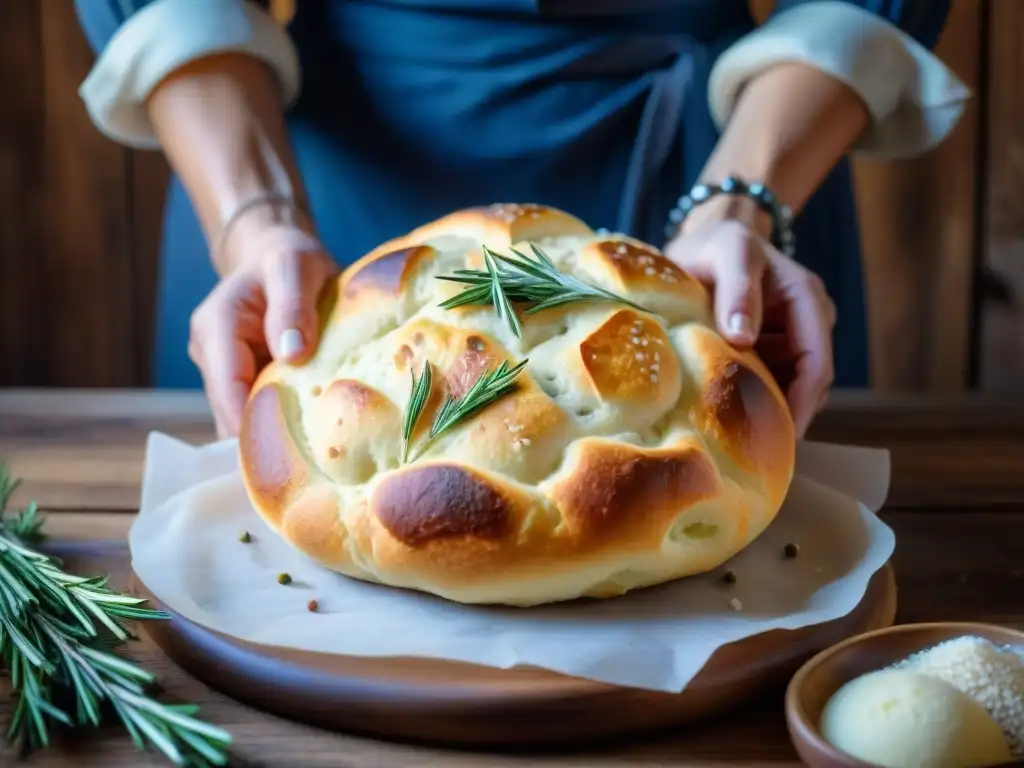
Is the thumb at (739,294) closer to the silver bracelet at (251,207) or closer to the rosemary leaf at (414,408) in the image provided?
the rosemary leaf at (414,408)

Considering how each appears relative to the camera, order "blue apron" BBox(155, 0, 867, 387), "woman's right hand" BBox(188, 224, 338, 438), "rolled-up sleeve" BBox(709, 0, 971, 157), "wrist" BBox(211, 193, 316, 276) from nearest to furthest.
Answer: "woman's right hand" BBox(188, 224, 338, 438) < "wrist" BBox(211, 193, 316, 276) < "rolled-up sleeve" BBox(709, 0, 971, 157) < "blue apron" BBox(155, 0, 867, 387)

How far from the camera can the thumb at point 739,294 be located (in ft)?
3.55

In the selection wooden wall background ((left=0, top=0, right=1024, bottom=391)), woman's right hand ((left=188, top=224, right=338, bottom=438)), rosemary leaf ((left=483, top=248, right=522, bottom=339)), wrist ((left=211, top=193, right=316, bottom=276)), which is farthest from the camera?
wooden wall background ((left=0, top=0, right=1024, bottom=391))

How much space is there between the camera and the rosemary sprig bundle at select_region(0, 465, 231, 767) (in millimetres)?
768

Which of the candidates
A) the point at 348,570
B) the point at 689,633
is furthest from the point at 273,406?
the point at 689,633

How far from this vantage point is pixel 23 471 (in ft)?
4.60

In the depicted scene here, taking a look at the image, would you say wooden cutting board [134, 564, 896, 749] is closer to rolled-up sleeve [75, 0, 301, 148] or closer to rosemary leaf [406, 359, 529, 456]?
rosemary leaf [406, 359, 529, 456]

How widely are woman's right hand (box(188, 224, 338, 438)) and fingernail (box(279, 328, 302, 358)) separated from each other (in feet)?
0.07

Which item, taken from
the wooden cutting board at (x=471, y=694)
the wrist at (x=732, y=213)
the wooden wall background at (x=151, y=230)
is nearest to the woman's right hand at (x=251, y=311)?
the wooden cutting board at (x=471, y=694)

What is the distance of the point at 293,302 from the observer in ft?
3.64

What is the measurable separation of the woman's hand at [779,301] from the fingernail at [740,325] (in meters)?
0.03

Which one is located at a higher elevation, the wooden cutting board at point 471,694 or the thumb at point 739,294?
the thumb at point 739,294

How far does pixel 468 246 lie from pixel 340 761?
526 millimetres

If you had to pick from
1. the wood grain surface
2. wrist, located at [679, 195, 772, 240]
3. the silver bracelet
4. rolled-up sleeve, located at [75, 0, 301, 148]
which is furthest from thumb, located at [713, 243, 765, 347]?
the wood grain surface
